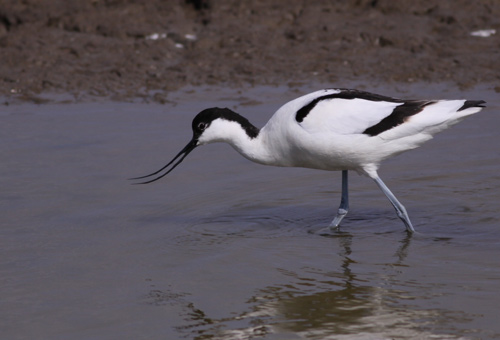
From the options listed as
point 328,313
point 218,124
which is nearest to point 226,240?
point 218,124

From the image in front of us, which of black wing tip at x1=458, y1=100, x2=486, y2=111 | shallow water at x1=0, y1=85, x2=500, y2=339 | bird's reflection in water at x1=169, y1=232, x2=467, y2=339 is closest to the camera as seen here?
bird's reflection in water at x1=169, y1=232, x2=467, y2=339

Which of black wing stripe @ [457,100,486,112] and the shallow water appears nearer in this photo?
the shallow water

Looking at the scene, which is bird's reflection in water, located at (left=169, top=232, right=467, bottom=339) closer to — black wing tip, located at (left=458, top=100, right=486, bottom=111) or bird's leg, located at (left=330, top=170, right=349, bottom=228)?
bird's leg, located at (left=330, top=170, right=349, bottom=228)

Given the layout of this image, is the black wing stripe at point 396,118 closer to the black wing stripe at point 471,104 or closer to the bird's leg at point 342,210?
the black wing stripe at point 471,104

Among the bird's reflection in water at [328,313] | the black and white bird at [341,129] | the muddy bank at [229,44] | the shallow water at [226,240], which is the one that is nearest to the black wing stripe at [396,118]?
the black and white bird at [341,129]

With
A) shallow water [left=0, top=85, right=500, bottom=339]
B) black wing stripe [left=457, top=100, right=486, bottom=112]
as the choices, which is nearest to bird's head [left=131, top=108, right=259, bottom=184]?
shallow water [left=0, top=85, right=500, bottom=339]

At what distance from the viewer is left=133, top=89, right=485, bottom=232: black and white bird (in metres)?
4.97

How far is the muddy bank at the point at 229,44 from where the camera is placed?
848 cm

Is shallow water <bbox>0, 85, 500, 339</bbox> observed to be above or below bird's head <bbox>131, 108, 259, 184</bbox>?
below

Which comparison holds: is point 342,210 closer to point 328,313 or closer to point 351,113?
point 351,113

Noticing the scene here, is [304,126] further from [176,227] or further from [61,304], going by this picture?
[61,304]

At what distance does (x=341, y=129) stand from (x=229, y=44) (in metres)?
4.49

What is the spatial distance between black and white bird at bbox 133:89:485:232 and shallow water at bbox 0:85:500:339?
0.46 metres

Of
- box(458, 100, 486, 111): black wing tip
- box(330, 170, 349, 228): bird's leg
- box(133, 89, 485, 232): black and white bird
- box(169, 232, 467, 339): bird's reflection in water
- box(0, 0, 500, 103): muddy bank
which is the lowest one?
box(169, 232, 467, 339): bird's reflection in water
